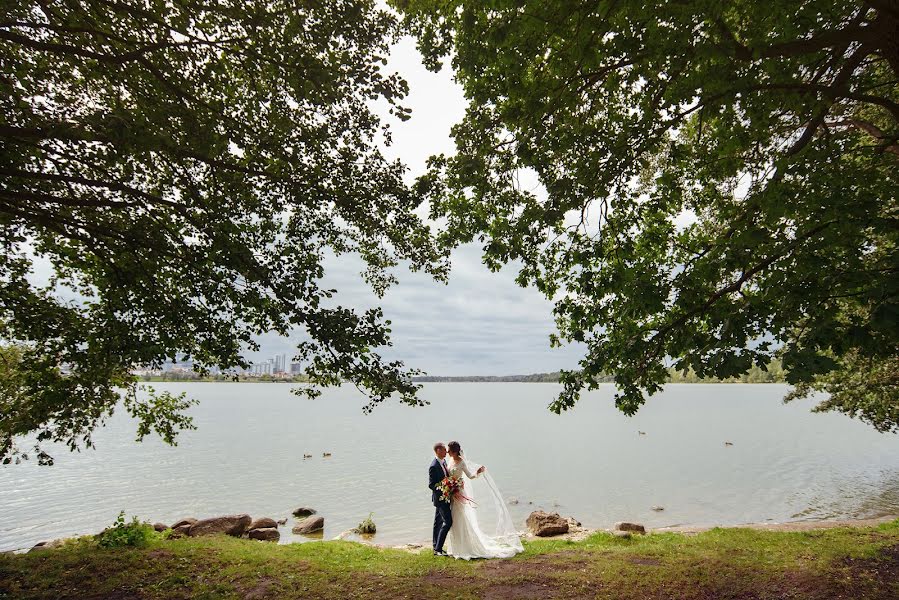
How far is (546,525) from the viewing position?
1744cm

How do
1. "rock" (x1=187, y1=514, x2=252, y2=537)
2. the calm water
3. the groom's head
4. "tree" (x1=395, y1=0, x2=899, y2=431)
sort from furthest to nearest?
the calm water
"rock" (x1=187, y1=514, x2=252, y2=537)
the groom's head
"tree" (x1=395, y1=0, x2=899, y2=431)

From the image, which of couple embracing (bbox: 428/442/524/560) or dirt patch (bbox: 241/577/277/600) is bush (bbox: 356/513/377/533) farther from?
dirt patch (bbox: 241/577/277/600)

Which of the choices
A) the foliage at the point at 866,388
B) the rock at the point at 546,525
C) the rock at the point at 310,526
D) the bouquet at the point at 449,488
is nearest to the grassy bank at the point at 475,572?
the bouquet at the point at 449,488

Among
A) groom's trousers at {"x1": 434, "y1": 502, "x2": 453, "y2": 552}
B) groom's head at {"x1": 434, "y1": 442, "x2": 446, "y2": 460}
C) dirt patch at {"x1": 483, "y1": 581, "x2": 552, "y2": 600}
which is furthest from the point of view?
groom's head at {"x1": 434, "y1": 442, "x2": 446, "y2": 460}

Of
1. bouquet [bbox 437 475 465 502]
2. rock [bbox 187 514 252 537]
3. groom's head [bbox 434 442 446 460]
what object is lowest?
rock [bbox 187 514 252 537]

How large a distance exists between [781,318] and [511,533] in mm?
9527

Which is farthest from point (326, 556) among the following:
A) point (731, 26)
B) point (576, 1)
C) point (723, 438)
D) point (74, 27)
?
point (723, 438)

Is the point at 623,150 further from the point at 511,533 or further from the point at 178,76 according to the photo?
the point at 511,533

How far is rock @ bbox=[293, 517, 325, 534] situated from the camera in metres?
19.5

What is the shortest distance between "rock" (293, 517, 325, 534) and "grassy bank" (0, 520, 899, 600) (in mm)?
8188

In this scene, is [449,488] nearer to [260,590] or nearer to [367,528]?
[260,590]

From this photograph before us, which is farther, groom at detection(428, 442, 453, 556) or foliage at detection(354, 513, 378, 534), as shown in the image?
foliage at detection(354, 513, 378, 534)

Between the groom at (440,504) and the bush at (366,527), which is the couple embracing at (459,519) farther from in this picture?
the bush at (366,527)

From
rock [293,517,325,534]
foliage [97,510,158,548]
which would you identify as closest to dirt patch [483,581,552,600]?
foliage [97,510,158,548]
